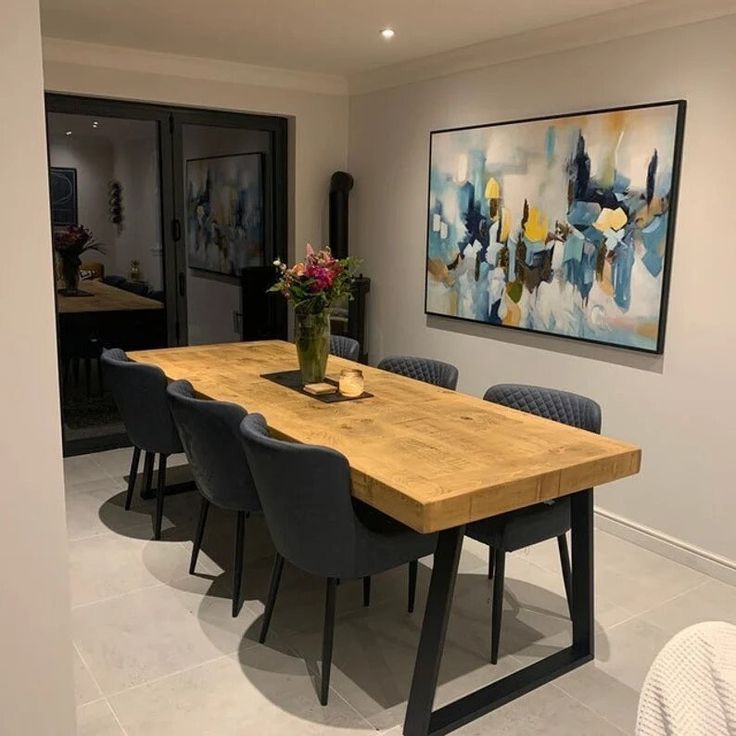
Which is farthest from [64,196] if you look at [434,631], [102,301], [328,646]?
[434,631]

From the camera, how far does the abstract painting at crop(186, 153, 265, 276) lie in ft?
17.2

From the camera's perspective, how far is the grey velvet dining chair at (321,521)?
2.23 meters

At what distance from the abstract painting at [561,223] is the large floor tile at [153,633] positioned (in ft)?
7.30

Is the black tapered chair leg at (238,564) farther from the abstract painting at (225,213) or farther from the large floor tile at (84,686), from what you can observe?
the abstract painting at (225,213)

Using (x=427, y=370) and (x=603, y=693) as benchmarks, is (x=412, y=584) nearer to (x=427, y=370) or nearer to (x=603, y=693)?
(x=603, y=693)

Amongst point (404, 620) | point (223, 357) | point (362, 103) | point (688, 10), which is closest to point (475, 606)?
point (404, 620)

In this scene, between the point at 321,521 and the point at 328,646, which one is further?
the point at 328,646

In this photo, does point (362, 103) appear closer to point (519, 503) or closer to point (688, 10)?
point (688, 10)

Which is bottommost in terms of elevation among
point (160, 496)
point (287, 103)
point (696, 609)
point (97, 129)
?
point (696, 609)

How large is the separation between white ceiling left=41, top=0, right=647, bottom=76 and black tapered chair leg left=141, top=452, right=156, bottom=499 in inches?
87.3

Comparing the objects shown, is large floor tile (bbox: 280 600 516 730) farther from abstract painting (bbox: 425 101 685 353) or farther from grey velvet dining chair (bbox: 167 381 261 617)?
abstract painting (bbox: 425 101 685 353)

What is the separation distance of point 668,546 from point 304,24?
10.4 feet

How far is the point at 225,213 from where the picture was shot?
538cm

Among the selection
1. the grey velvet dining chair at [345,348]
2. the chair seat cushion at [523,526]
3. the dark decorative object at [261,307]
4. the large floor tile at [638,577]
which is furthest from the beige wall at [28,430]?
the dark decorative object at [261,307]
